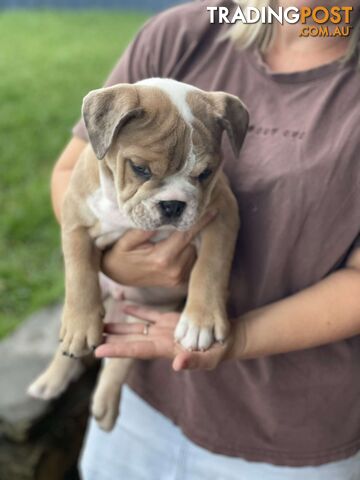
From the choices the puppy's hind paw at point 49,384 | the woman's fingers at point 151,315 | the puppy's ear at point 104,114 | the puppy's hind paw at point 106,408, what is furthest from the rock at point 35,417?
the puppy's ear at point 104,114

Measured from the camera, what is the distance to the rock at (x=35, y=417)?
7.38ft

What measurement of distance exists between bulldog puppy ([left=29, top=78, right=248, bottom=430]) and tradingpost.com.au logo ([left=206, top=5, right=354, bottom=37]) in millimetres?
283

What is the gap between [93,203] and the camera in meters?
1.53

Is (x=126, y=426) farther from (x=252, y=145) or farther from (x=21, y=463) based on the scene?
(x=252, y=145)

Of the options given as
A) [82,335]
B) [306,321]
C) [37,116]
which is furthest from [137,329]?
[37,116]

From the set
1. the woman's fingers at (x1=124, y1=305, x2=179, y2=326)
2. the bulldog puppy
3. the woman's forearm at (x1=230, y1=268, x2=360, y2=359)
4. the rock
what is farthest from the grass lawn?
the woman's forearm at (x1=230, y1=268, x2=360, y2=359)

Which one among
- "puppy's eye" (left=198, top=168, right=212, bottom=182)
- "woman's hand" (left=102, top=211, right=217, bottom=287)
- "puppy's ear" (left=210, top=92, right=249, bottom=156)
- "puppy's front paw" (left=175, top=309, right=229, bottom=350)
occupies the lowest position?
"puppy's front paw" (left=175, top=309, right=229, bottom=350)

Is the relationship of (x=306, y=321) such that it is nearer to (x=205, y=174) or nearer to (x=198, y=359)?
(x=198, y=359)

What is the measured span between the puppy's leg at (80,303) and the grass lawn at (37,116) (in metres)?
1.53

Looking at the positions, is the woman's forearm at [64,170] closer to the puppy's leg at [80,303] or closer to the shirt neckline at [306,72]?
the puppy's leg at [80,303]

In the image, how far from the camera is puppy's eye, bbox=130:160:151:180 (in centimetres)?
A: 136

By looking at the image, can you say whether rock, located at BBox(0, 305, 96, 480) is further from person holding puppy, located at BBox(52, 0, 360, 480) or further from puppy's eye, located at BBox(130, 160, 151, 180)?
puppy's eye, located at BBox(130, 160, 151, 180)

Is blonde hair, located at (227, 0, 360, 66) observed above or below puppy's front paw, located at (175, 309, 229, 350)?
above

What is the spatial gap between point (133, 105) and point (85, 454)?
1.11 meters
